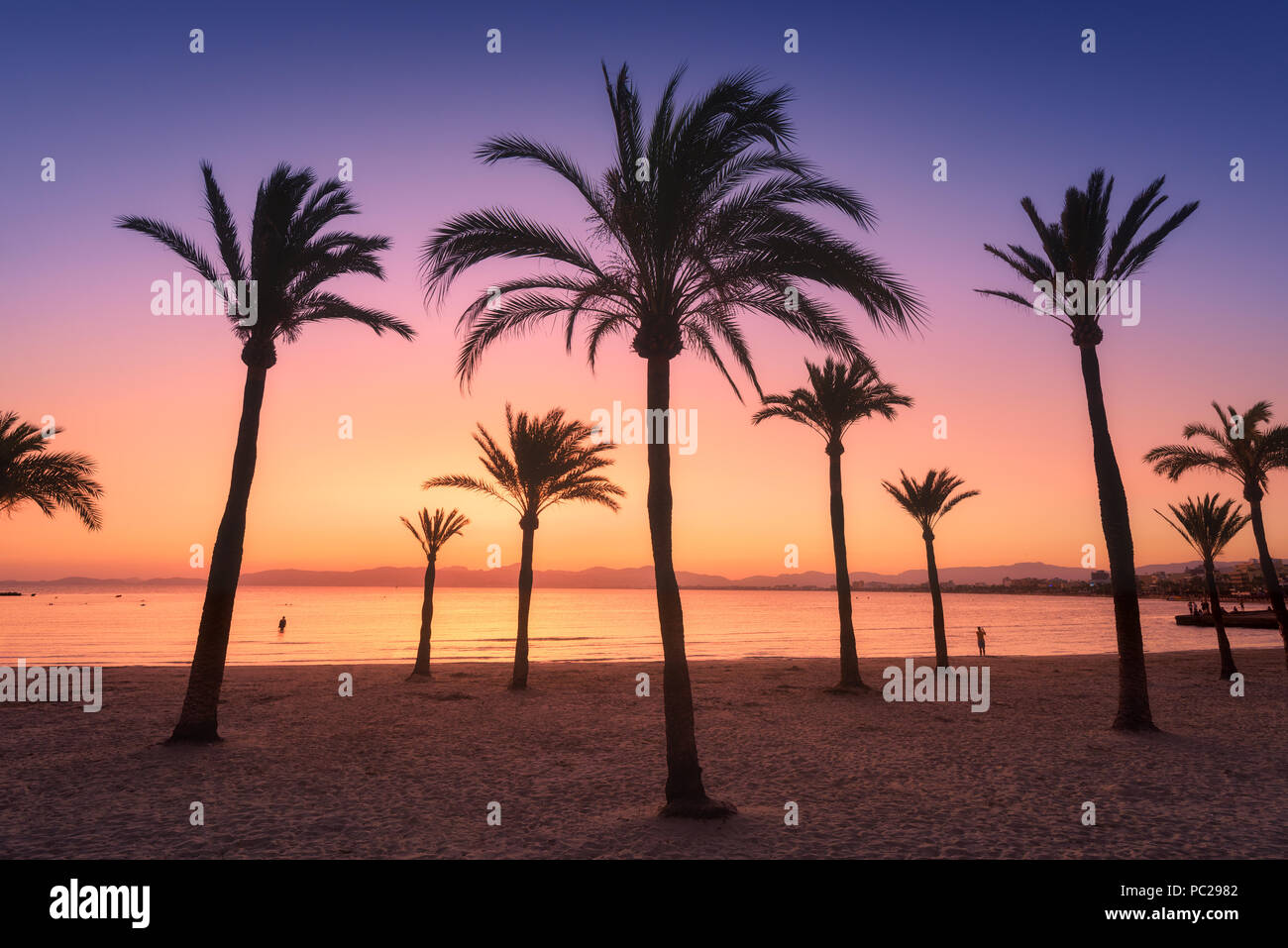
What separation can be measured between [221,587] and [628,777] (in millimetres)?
8682

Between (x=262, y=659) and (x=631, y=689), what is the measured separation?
2882 centimetres

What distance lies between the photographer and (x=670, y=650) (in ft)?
30.5

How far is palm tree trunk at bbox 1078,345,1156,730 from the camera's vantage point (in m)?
14.3

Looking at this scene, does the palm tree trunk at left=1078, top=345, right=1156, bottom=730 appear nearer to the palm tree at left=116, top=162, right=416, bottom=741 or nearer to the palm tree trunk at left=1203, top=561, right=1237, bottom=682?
the palm tree trunk at left=1203, top=561, right=1237, bottom=682

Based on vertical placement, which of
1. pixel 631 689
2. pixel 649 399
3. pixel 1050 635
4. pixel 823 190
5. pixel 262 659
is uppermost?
pixel 823 190

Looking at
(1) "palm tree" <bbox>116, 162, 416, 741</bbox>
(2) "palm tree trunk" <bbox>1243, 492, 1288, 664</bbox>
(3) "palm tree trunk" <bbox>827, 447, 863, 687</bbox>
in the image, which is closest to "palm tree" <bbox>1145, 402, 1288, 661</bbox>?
(2) "palm tree trunk" <bbox>1243, 492, 1288, 664</bbox>

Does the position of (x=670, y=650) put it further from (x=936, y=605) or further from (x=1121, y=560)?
(x=936, y=605)

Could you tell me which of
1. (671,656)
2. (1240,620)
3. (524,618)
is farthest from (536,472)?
(1240,620)

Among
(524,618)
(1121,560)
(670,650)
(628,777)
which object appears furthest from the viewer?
(524,618)

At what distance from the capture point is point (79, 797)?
952cm

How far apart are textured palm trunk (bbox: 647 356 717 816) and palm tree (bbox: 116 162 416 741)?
29.7 ft

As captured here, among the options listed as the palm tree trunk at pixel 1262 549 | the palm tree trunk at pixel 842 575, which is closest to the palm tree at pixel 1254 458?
the palm tree trunk at pixel 1262 549
